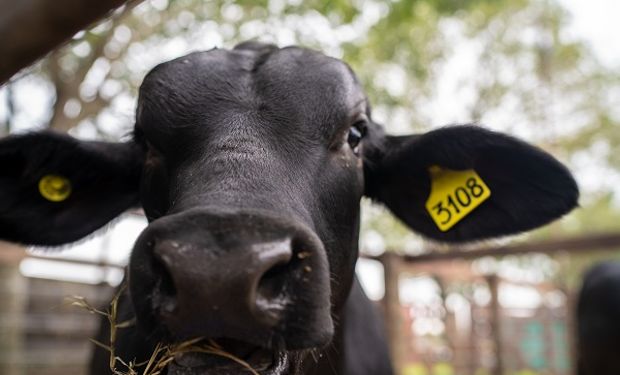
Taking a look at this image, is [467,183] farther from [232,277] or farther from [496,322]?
[496,322]

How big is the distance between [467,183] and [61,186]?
2129 millimetres

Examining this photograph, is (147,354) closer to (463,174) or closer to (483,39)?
(463,174)

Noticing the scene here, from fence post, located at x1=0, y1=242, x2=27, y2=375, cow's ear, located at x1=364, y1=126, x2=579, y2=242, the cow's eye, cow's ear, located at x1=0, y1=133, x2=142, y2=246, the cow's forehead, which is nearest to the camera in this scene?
the cow's forehead

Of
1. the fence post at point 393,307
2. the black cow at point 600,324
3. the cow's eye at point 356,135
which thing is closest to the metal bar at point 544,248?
the fence post at point 393,307

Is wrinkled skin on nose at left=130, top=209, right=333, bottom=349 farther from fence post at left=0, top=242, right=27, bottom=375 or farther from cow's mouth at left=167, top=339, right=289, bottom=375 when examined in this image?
fence post at left=0, top=242, right=27, bottom=375

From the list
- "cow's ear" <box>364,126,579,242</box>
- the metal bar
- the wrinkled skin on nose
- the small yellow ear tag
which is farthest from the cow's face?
the metal bar

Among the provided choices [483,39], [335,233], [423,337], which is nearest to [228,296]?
[335,233]

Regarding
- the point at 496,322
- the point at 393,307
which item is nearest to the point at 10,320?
the point at 393,307

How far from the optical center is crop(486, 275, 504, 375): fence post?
31.5 ft

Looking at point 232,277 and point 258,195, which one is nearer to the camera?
point 232,277

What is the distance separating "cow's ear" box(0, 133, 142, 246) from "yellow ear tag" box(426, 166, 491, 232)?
1.53 meters

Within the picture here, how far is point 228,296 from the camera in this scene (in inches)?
65.6

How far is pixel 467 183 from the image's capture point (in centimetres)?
335

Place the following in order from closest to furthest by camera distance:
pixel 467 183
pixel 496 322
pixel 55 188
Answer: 1. pixel 467 183
2. pixel 55 188
3. pixel 496 322
